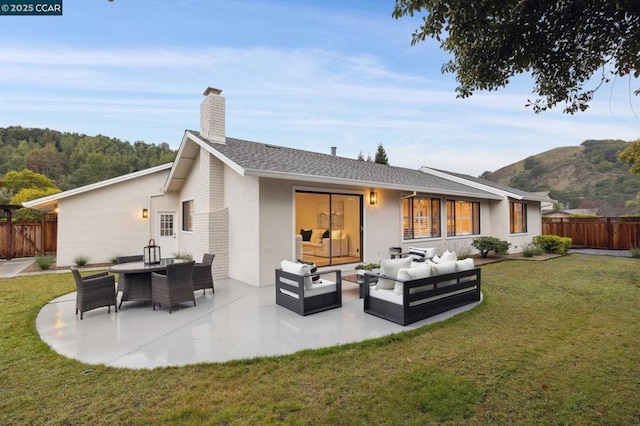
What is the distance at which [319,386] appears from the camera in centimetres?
300

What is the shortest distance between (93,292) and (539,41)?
294 inches

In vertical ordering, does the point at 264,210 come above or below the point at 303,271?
above

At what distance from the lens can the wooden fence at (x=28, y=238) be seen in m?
12.3

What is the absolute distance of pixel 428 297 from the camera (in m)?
5.10

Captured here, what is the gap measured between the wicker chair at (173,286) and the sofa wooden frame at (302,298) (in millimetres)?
1680

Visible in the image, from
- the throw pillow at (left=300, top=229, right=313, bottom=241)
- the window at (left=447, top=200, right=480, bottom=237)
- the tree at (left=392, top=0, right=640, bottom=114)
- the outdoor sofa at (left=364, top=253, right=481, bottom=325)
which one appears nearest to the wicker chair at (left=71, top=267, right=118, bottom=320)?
the outdoor sofa at (left=364, top=253, right=481, bottom=325)

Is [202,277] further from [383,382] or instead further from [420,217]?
[420,217]

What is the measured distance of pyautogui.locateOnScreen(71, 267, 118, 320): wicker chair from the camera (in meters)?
5.04

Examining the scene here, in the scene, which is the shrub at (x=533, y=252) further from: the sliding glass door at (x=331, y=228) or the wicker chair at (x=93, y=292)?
the wicker chair at (x=93, y=292)

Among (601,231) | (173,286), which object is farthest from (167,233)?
(601,231)

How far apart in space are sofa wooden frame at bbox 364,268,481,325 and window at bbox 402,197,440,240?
4.87m

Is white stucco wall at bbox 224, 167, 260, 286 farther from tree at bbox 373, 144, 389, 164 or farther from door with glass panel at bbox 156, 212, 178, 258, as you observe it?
tree at bbox 373, 144, 389, 164

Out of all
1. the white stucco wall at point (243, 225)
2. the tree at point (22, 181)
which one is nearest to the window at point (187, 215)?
the white stucco wall at point (243, 225)

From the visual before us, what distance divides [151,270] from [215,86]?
A: 646 centimetres
